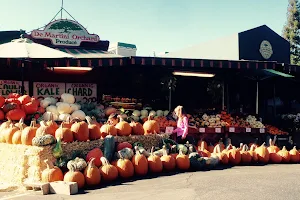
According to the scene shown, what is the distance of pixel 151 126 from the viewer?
943cm

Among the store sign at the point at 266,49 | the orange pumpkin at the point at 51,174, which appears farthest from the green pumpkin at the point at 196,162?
the store sign at the point at 266,49

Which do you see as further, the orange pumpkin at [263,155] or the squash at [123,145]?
the orange pumpkin at [263,155]

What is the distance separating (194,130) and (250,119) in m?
2.78

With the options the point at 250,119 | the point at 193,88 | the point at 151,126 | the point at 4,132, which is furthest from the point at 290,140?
the point at 4,132

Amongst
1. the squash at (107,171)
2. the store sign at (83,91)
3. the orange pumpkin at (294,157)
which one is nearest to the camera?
the squash at (107,171)

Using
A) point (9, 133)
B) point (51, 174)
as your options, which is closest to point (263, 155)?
point (51, 174)

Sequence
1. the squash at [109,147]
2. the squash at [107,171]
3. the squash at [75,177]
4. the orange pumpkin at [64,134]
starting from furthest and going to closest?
the squash at [109,147]
the orange pumpkin at [64,134]
the squash at [107,171]
the squash at [75,177]

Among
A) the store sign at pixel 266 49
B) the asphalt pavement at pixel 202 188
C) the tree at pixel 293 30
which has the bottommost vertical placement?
the asphalt pavement at pixel 202 188

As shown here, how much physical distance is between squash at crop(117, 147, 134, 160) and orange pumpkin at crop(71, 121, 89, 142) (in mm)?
788

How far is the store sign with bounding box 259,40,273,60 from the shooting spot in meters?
23.1

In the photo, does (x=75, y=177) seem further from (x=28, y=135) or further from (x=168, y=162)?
(x=168, y=162)

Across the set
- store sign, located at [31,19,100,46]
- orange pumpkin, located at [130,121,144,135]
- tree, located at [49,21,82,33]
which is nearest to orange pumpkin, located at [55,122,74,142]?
orange pumpkin, located at [130,121,144,135]

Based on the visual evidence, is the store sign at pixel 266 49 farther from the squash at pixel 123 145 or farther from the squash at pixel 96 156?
the squash at pixel 96 156

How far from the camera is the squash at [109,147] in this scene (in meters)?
7.94
